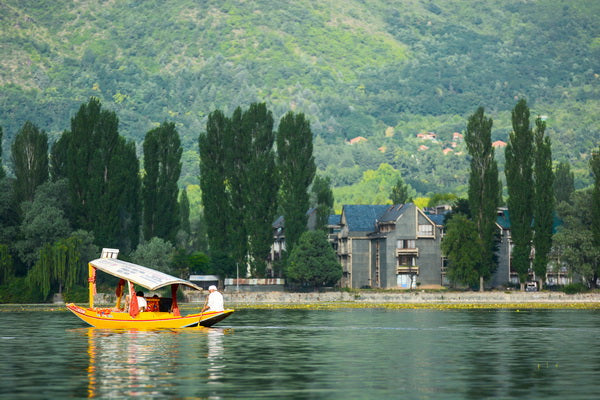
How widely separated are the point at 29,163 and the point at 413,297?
176ft

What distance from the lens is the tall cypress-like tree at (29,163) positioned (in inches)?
5226

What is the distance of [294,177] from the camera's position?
144250 mm

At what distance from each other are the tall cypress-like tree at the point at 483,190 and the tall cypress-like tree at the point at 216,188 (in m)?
34.8

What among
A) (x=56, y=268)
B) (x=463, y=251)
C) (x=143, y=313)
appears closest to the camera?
(x=143, y=313)

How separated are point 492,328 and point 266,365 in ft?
106

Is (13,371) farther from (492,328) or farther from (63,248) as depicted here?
(63,248)

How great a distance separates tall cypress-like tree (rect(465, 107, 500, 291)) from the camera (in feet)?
454

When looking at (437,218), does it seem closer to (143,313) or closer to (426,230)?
(426,230)

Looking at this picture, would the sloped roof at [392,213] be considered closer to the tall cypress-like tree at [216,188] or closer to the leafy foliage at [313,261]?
the leafy foliage at [313,261]

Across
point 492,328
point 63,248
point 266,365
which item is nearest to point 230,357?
point 266,365

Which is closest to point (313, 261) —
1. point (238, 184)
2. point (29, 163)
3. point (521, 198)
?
point (238, 184)

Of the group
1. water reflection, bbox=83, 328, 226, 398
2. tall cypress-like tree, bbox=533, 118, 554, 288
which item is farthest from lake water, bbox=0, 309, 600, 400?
tall cypress-like tree, bbox=533, 118, 554, 288

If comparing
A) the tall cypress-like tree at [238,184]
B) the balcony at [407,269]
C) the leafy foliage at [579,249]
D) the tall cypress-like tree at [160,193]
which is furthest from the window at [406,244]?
the tall cypress-like tree at [160,193]

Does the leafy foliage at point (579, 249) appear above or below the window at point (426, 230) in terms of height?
below
